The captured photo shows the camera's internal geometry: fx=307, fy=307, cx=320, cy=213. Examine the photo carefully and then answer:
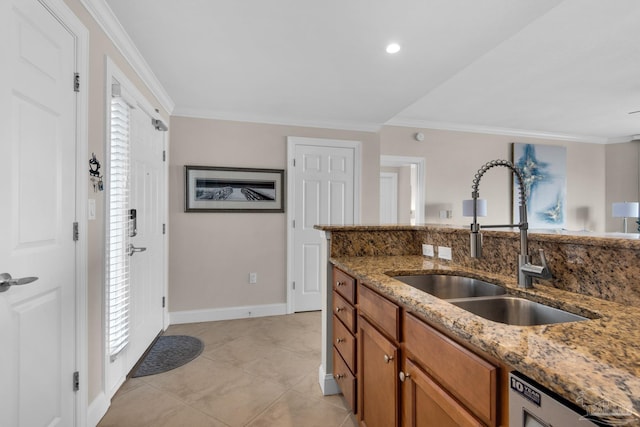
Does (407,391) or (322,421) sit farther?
(322,421)

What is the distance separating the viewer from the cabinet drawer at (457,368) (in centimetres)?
72

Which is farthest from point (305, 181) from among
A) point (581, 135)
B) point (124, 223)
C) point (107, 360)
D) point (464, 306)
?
point (581, 135)

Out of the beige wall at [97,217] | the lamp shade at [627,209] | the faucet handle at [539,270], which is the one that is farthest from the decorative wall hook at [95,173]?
the lamp shade at [627,209]

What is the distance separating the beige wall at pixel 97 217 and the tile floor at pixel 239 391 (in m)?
0.33

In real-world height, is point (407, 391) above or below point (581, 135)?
below

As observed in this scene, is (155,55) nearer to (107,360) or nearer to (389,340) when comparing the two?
(107,360)

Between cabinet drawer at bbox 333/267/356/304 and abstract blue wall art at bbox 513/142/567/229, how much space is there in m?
3.93

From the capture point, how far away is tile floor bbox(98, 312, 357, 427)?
1.81 m

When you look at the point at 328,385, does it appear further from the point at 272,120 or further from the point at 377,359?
the point at 272,120

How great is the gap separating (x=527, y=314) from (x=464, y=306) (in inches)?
8.6

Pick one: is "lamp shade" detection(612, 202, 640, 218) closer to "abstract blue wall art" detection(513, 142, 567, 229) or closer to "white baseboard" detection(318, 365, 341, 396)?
"abstract blue wall art" detection(513, 142, 567, 229)

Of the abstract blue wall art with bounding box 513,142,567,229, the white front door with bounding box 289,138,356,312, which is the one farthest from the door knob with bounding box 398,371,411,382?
the abstract blue wall art with bounding box 513,142,567,229

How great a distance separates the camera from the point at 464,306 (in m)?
1.17

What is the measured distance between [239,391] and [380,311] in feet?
4.50
